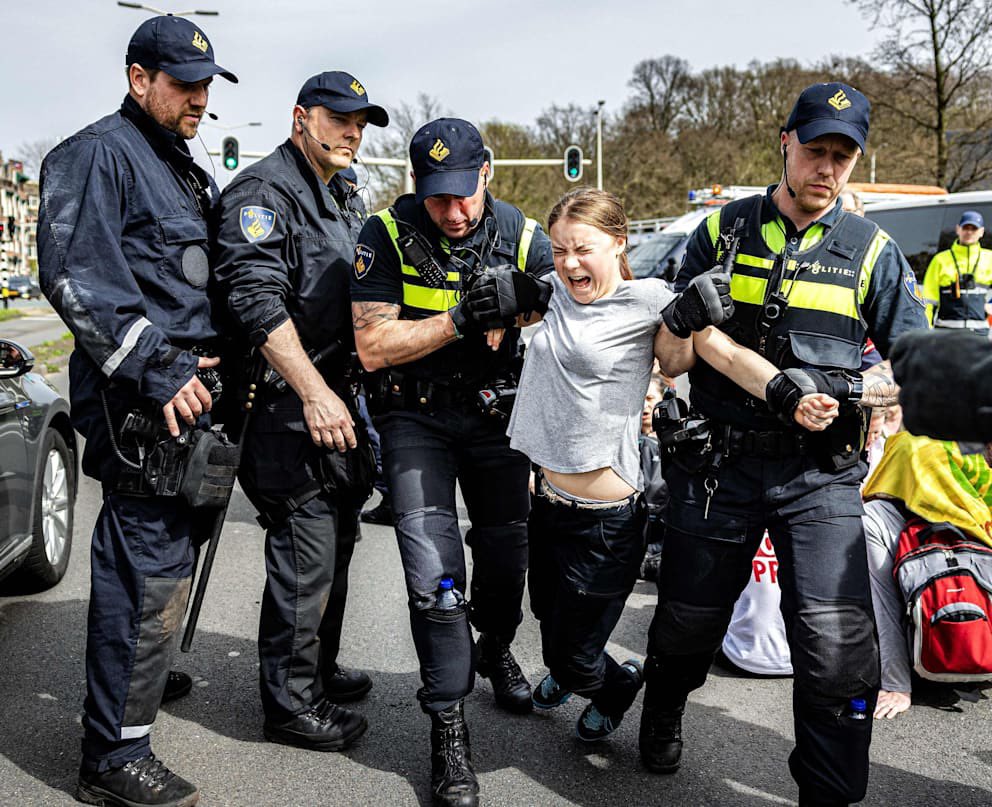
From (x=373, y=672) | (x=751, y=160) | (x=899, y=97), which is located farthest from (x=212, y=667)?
(x=751, y=160)

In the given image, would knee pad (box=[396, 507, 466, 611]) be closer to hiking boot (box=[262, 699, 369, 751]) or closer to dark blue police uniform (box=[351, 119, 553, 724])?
dark blue police uniform (box=[351, 119, 553, 724])

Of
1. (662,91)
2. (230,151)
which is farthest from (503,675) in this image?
(662,91)

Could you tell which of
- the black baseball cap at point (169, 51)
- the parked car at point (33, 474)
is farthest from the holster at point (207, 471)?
the parked car at point (33, 474)

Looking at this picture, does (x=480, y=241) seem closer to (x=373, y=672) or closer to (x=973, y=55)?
(x=373, y=672)

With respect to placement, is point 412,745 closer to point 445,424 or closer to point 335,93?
point 445,424

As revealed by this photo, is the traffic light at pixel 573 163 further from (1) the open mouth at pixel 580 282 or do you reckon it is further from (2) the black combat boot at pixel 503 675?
(1) the open mouth at pixel 580 282

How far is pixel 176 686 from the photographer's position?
379cm

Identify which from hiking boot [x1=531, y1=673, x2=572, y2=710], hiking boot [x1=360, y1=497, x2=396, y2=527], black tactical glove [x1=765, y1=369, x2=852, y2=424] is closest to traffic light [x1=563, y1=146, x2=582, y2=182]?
hiking boot [x1=360, y1=497, x2=396, y2=527]

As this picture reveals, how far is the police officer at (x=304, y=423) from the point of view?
10.8 ft

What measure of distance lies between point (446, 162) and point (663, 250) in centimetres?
1371

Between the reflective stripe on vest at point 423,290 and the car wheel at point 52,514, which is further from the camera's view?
the car wheel at point 52,514

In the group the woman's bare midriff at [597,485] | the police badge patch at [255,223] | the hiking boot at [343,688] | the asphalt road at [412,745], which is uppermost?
the police badge patch at [255,223]

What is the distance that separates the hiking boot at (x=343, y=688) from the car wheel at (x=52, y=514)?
183cm

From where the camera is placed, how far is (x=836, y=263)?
2857mm
